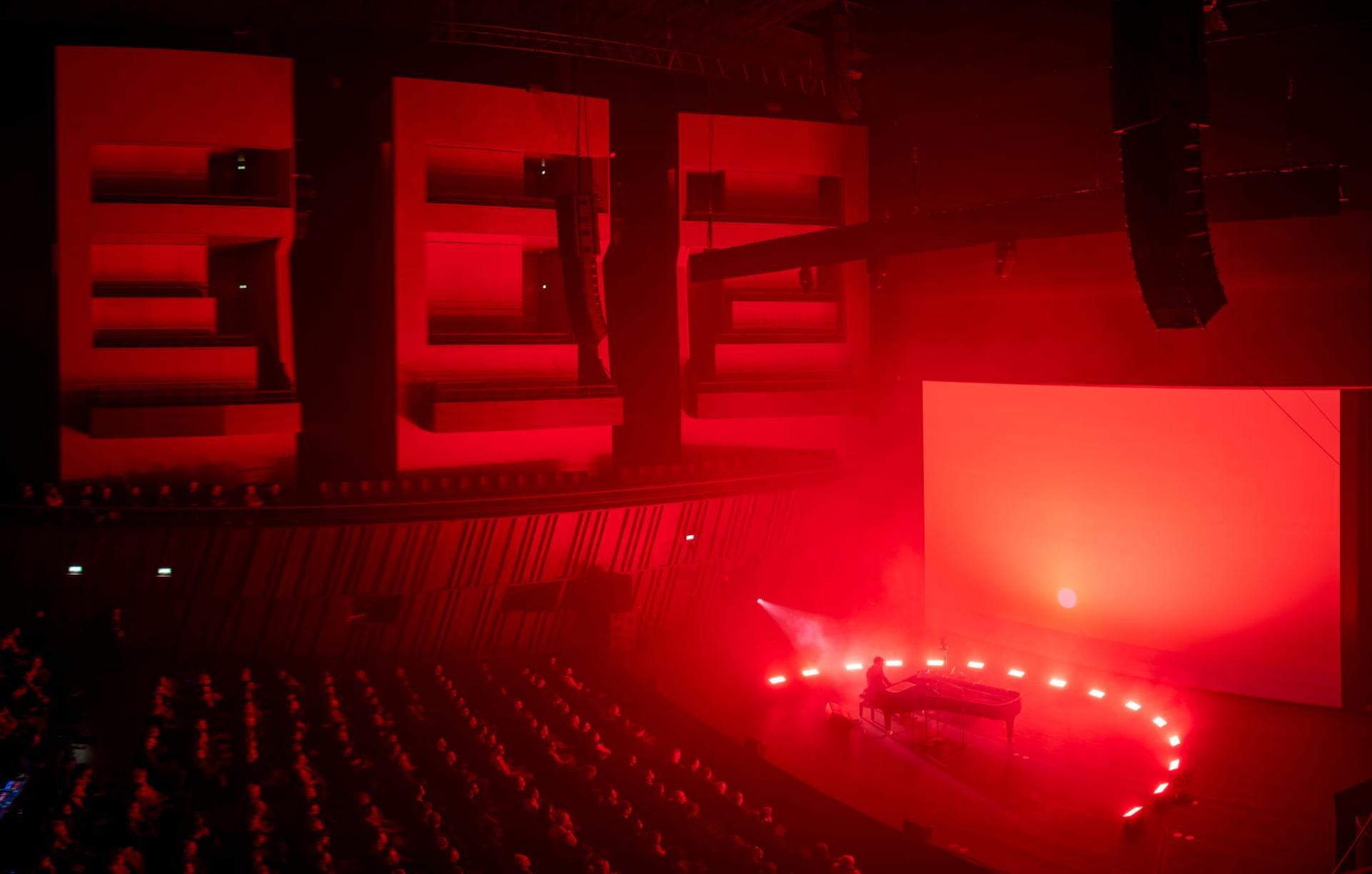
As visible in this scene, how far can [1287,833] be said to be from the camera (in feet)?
25.5

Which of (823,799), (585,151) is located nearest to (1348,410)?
(823,799)

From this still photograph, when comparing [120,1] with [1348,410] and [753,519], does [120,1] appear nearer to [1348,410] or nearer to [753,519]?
[753,519]

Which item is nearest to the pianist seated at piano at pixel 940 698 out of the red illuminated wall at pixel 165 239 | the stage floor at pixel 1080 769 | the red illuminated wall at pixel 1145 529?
the stage floor at pixel 1080 769

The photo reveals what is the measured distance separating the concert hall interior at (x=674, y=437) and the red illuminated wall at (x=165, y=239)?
4cm

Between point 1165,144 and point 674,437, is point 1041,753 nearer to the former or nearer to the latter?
point 674,437

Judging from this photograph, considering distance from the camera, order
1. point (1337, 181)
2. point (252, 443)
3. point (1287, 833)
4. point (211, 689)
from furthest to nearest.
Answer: point (252, 443) → point (211, 689) → point (1287, 833) → point (1337, 181)

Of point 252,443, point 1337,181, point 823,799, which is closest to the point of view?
point 1337,181

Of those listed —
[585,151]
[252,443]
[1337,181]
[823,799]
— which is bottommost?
[823,799]

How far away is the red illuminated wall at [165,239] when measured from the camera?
404 inches

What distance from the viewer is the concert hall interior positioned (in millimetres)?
8344

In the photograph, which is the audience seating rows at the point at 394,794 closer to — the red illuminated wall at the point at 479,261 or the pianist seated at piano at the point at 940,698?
the pianist seated at piano at the point at 940,698

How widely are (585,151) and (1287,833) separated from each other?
30.6 feet

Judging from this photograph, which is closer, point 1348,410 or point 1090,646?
point 1348,410

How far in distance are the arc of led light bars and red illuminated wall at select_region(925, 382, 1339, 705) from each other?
2.16 ft
